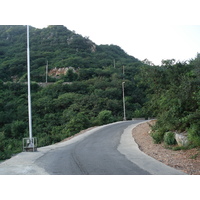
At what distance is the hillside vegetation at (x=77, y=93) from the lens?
12.3 m

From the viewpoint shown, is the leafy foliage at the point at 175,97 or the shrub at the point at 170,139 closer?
the leafy foliage at the point at 175,97

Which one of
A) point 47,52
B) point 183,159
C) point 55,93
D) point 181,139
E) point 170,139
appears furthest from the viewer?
point 47,52

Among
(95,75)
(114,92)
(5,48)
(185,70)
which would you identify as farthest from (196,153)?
(5,48)

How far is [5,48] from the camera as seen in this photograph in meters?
77.8

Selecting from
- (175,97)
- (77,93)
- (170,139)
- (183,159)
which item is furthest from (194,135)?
(77,93)

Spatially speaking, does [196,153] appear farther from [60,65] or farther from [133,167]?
[60,65]

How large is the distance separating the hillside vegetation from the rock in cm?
53

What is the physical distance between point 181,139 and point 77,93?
37769mm

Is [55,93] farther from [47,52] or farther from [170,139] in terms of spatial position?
[170,139]

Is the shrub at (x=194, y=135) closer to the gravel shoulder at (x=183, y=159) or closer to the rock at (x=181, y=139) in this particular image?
the gravel shoulder at (x=183, y=159)

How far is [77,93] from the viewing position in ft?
157

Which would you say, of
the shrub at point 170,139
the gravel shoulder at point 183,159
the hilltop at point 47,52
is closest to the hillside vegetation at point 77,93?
the hilltop at point 47,52

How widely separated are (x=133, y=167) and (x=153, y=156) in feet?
8.13

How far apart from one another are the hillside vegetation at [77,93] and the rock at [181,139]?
53 centimetres
